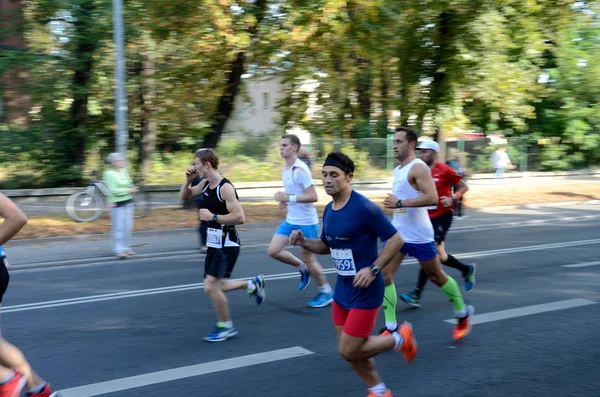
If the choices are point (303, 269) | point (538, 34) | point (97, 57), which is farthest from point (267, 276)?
point (538, 34)

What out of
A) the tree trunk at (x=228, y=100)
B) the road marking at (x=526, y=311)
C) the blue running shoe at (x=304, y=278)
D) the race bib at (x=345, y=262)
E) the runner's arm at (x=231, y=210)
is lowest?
the road marking at (x=526, y=311)

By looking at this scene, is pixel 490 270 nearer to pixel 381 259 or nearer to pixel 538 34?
pixel 381 259

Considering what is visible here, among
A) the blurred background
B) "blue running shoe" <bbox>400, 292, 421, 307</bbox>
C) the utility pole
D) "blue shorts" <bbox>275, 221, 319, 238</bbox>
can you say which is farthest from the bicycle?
"blue running shoe" <bbox>400, 292, 421, 307</bbox>

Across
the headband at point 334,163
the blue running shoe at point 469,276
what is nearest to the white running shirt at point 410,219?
the blue running shoe at point 469,276

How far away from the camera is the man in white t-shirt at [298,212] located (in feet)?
23.9

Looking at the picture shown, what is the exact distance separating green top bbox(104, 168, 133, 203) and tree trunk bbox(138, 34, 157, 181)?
6.98 meters

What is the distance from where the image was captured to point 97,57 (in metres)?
17.9

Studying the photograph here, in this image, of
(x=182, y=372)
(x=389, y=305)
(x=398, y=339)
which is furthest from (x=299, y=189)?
(x=398, y=339)

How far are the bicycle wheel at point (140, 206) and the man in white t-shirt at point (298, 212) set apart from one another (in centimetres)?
919

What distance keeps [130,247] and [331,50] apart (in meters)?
9.06

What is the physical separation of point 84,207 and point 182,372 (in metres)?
10.8

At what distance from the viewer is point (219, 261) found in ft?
20.1

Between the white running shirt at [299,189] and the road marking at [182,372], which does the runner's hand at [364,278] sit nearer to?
the road marking at [182,372]

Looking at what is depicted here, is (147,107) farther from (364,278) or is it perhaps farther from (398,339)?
(364,278)
